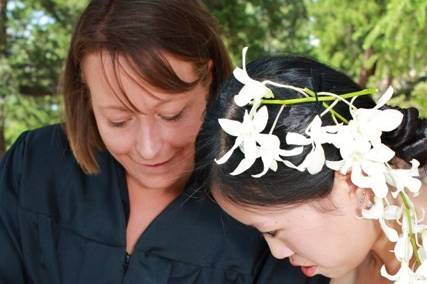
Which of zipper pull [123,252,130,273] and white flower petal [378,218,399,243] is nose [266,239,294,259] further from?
zipper pull [123,252,130,273]

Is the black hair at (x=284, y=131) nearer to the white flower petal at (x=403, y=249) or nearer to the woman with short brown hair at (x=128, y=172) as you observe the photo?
the white flower petal at (x=403, y=249)

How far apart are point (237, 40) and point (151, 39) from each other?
13.5 feet

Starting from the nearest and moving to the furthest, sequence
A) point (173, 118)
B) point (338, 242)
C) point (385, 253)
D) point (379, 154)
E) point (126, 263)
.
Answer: point (379, 154) → point (338, 242) → point (385, 253) → point (173, 118) → point (126, 263)

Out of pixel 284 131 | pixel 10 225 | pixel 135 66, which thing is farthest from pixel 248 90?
pixel 10 225

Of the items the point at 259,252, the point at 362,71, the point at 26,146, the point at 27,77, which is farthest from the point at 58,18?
the point at 259,252

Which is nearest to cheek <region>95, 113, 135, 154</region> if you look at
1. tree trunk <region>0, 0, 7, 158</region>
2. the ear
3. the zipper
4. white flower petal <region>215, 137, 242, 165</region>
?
the zipper

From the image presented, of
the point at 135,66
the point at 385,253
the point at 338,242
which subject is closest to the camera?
the point at 338,242

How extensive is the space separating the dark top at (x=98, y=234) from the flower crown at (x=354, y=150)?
71cm

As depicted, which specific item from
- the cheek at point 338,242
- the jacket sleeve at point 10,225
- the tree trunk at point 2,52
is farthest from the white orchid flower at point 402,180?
the tree trunk at point 2,52

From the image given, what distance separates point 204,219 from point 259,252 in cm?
20

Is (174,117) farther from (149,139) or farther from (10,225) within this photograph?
(10,225)

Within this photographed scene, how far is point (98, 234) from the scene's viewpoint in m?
2.37

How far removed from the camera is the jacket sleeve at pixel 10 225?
95.7 inches

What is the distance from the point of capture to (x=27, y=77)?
6992mm
